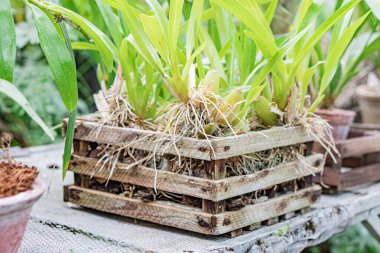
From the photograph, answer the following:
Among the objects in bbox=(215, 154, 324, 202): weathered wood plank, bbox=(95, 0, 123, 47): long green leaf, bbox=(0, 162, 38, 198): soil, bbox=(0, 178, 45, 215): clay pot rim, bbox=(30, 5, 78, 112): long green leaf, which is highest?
bbox=(95, 0, 123, 47): long green leaf

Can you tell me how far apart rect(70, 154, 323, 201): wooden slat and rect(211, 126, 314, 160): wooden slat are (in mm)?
41

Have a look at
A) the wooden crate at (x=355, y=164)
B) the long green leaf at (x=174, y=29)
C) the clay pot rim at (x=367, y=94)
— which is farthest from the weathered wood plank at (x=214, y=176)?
the clay pot rim at (x=367, y=94)

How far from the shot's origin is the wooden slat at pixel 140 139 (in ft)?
2.88

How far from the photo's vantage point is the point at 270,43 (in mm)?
908

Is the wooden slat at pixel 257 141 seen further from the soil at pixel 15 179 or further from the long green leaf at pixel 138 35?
the soil at pixel 15 179

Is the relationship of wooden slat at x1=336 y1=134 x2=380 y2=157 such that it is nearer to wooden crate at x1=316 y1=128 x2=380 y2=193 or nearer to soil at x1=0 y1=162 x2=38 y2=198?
wooden crate at x1=316 y1=128 x2=380 y2=193

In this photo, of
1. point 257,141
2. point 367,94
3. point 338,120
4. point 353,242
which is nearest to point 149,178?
point 257,141

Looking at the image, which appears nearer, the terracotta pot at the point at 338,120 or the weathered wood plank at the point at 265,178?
the weathered wood plank at the point at 265,178

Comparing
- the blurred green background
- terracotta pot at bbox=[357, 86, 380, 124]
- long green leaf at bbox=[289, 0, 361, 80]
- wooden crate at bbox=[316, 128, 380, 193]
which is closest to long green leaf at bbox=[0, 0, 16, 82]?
long green leaf at bbox=[289, 0, 361, 80]

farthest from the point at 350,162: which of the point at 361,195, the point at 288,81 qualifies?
the point at 288,81

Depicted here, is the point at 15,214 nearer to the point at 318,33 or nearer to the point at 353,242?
the point at 318,33

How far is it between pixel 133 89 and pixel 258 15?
0.86ft

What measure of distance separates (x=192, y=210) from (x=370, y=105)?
4.92 feet

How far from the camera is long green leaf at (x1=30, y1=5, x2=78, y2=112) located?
79cm
